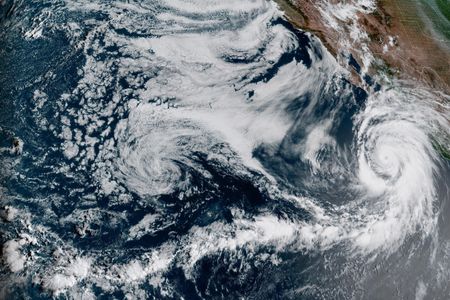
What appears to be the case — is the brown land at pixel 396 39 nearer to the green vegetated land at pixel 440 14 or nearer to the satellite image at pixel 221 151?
the satellite image at pixel 221 151

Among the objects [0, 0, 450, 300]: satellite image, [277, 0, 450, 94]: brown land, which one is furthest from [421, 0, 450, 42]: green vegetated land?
[277, 0, 450, 94]: brown land

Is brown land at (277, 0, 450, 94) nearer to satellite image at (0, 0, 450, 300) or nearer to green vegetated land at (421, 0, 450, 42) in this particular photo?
satellite image at (0, 0, 450, 300)

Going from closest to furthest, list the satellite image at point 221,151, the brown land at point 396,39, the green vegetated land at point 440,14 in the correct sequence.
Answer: the satellite image at point 221,151 → the brown land at point 396,39 → the green vegetated land at point 440,14

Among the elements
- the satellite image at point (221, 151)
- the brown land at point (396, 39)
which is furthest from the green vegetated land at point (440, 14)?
the brown land at point (396, 39)

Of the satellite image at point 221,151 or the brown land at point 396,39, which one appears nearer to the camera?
the satellite image at point 221,151

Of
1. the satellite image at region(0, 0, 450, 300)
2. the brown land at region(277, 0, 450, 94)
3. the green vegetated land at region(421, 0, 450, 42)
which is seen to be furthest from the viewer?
the green vegetated land at region(421, 0, 450, 42)

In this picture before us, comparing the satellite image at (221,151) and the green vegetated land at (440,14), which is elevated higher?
the green vegetated land at (440,14)

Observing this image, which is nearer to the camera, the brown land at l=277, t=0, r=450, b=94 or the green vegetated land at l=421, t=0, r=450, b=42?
the brown land at l=277, t=0, r=450, b=94
